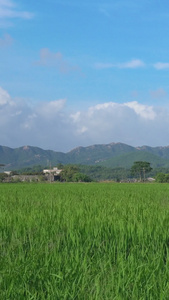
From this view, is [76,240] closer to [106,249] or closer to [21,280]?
[106,249]

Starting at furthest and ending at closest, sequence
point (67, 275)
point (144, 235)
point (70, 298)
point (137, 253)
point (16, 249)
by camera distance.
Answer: point (144, 235), point (16, 249), point (137, 253), point (67, 275), point (70, 298)

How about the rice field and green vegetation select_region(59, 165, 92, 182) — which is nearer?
the rice field

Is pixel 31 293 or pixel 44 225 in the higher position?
pixel 44 225

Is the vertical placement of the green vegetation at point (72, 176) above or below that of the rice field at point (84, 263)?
above

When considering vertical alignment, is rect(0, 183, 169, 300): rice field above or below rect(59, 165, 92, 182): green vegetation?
below

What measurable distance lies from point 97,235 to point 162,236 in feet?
2.50

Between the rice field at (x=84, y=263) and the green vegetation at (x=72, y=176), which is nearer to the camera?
the rice field at (x=84, y=263)

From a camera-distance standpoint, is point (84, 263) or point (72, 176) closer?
point (84, 263)

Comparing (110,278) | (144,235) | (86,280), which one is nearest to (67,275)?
(86,280)

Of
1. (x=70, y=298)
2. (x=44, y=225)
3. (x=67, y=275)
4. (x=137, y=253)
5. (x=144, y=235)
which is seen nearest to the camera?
(x=70, y=298)

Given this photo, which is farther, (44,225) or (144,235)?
(44,225)

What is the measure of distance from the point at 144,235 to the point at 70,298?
1.83 metres

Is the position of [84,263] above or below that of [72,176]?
below

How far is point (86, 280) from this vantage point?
301 cm
